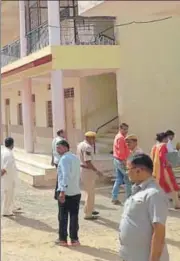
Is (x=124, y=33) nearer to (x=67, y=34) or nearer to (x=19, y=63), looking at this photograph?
(x=67, y=34)

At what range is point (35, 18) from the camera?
1942 cm

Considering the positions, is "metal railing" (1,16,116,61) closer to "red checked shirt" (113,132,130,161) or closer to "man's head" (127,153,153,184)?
"red checked shirt" (113,132,130,161)

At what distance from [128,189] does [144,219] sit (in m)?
6.52

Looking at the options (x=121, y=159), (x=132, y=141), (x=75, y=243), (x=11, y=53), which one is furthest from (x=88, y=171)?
(x=11, y=53)

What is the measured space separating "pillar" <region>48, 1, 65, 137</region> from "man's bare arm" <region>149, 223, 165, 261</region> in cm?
1030

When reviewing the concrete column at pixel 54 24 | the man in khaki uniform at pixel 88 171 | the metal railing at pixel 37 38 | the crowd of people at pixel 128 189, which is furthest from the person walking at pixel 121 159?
the metal railing at pixel 37 38

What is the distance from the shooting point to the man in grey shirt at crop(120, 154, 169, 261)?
3.62 m

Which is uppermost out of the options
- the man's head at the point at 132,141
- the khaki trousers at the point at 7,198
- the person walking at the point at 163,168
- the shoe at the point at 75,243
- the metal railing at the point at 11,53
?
the metal railing at the point at 11,53

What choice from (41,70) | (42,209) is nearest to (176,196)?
(42,209)

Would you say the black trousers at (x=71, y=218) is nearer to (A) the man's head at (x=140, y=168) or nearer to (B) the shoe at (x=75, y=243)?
(B) the shoe at (x=75, y=243)

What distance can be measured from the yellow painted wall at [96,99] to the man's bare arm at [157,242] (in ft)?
45.5

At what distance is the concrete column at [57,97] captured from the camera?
13.6 meters

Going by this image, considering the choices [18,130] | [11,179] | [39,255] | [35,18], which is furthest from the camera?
[18,130]

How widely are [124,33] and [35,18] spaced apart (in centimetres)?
655
